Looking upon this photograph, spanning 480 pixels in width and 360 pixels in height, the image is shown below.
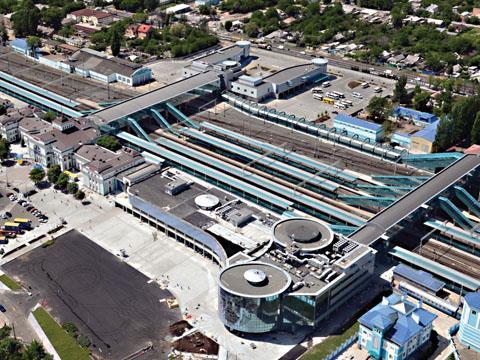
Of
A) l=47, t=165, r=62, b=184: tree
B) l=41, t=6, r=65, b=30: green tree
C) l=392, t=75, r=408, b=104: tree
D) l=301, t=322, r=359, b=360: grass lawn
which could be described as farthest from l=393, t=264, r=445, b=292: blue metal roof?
l=41, t=6, r=65, b=30: green tree

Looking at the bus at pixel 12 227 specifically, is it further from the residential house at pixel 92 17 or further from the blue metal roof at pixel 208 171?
the residential house at pixel 92 17

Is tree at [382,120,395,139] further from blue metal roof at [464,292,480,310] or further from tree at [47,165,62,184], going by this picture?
tree at [47,165,62,184]

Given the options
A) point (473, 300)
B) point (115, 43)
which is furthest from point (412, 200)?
point (115, 43)

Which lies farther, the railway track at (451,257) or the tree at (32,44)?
the tree at (32,44)

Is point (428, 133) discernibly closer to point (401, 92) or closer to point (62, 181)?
point (401, 92)

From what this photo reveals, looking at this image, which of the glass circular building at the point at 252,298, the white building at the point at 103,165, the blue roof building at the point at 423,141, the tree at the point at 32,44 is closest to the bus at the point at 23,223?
the white building at the point at 103,165

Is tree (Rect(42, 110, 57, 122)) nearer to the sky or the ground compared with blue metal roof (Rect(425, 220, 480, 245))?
nearer to the ground
